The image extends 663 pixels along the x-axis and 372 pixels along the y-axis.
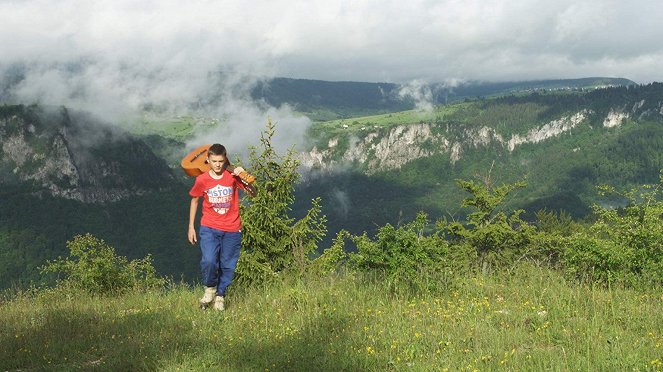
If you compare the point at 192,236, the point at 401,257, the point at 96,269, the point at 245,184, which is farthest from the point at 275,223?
the point at 96,269

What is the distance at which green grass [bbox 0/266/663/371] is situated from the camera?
5.59 meters

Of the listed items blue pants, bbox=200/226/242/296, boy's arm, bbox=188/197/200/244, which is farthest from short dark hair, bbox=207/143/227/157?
blue pants, bbox=200/226/242/296

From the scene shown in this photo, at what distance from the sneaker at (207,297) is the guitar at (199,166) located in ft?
6.05

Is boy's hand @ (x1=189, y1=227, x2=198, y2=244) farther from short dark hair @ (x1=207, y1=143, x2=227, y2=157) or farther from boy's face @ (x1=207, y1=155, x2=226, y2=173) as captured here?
short dark hair @ (x1=207, y1=143, x2=227, y2=157)

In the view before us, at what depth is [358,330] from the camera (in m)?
6.64

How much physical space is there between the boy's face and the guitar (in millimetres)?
236

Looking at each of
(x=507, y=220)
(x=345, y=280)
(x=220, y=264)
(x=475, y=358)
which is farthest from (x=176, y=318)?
(x=507, y=220)

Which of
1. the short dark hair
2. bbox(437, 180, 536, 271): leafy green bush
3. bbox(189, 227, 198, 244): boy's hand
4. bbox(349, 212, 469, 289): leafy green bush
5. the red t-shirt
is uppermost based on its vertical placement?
the short dark hair

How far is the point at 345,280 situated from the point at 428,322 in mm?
2633

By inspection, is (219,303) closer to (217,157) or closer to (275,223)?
(217,157)

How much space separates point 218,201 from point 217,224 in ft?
1.23

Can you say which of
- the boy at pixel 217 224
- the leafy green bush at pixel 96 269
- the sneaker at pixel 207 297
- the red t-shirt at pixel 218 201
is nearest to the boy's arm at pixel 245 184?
the boy at pixel 217 224

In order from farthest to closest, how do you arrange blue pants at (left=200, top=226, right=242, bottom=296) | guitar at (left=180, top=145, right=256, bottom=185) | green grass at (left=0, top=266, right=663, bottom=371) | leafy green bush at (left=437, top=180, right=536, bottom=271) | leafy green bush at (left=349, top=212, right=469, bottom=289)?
leafy green bush at (left=437, top=180, right=536, bottom=271)
leafy green bush at (left=349, top=212, right=469, bottom=289)
guitar at (left=180, top=145, right=256, bottom=185)
blue pants at (left=200, top=226, right=242, bottom=296)
green grass at (left=0, top=266, right=663, bottom=371)

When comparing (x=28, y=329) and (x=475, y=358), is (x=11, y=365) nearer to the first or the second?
(x=28, y=329)
